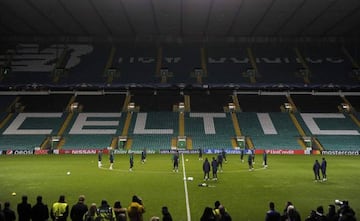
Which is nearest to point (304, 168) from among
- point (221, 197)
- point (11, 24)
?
point (221, 197)

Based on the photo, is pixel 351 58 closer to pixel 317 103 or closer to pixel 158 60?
pixel 317 103

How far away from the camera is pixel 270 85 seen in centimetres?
6072

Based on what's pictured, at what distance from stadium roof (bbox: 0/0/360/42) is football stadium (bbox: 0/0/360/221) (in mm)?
181

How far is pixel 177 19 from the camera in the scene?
54719 millimetres

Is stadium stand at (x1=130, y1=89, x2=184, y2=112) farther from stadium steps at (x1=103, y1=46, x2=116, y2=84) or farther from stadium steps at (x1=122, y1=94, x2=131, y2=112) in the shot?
stadium steps at (x1=103, y1=46, x2=116, y2=84)

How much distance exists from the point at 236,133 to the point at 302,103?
13543 mm

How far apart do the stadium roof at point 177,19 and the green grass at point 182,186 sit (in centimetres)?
2080

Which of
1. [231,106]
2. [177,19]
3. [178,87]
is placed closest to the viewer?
[177,19]

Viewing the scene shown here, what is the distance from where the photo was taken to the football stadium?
43750 millimetres

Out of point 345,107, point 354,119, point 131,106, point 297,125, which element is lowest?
point 297,125

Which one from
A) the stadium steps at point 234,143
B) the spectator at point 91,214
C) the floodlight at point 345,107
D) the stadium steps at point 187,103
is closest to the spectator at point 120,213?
the spectator at point 91,214

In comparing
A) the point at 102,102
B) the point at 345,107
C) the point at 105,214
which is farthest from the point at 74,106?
the point at 105,214

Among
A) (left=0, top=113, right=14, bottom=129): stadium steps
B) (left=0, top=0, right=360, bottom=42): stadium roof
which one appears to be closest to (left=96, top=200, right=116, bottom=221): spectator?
(left=0, top=0, right=360, bottom=42): stadium roof

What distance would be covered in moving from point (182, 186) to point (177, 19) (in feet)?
114
